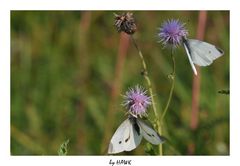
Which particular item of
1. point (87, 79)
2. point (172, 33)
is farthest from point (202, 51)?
point (87, 79)

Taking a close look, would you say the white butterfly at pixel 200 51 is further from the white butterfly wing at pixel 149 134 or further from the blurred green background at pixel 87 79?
the blurred green background at pixel 87 79

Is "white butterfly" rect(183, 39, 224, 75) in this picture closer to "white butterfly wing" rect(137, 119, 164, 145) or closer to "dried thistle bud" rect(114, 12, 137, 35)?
"dried thistle bud" rect(114, 12, 137, 35)

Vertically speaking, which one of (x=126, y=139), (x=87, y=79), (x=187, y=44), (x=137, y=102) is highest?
(x=187, y=44)

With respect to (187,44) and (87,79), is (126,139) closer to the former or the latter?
(187,44)

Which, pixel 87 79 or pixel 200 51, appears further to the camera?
pixel 87 79
